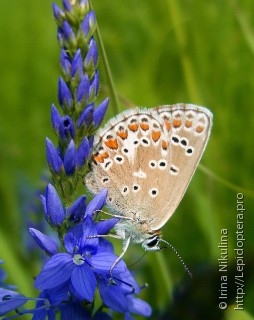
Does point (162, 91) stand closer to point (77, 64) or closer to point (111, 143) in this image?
point (111, 143)

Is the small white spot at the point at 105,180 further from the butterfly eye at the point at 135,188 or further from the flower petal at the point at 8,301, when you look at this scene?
the flower petal at the point at 8,301

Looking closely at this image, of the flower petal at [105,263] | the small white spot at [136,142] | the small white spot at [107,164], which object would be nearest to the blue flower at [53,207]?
the flower petal at [105,263]

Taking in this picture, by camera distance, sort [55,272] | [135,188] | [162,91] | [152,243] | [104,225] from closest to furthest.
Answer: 1. [55,272]
2. [104,225]
3. [152,243]
4. [135,188]
5. [162,91]

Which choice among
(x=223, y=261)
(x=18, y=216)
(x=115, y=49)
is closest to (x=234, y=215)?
(x=223, y=261)

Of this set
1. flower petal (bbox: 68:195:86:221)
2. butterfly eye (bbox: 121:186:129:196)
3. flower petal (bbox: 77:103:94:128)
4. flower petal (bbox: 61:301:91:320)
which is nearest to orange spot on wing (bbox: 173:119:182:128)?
butterfly eye (bbox: 121:186:129:196)

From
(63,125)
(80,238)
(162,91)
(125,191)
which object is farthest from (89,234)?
(162,91)

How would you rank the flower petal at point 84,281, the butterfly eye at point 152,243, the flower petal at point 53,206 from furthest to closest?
1. the butterfly eye at point 152,243
2. the flower petal at point 53,206
3. the flower petal at point 84,281
